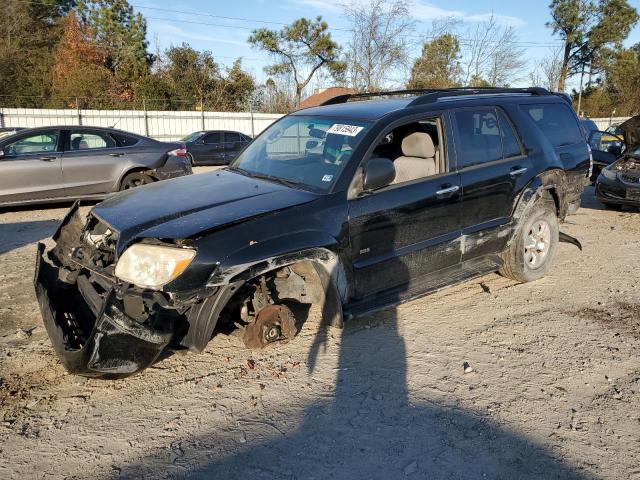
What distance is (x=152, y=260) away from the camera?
3098 millimetres

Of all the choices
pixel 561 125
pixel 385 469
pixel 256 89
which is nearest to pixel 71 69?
pixel 256 89

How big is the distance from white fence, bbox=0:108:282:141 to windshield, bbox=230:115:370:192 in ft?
61.6

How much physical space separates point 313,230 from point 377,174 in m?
0.69

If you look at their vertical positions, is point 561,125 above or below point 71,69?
below

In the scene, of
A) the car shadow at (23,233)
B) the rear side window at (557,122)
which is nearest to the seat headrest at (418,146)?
the rear side window at (557,122)

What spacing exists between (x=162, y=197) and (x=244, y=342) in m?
1.25

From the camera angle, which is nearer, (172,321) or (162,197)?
(172,321)

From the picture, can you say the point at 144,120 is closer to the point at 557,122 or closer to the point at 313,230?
the point at 557,122

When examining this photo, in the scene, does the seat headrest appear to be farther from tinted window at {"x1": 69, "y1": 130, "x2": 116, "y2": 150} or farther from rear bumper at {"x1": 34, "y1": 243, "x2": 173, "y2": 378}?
tinted window at {"x1": 69, "y1": 130, "x2": 116, "y2": 150}

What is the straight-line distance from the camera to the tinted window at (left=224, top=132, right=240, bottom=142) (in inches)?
783

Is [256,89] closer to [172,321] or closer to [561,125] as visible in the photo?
[561,125]

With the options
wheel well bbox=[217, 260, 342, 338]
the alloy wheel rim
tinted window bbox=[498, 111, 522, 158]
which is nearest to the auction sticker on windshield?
wheel well bbox=[217, 260, 342, 338]

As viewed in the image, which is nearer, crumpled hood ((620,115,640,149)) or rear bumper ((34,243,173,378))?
rear bumper ((34,243,173,378))

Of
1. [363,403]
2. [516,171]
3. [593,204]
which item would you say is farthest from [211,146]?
[363,403]
